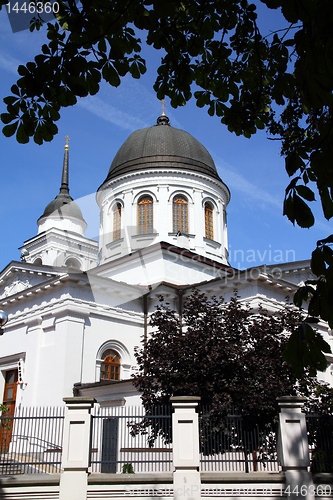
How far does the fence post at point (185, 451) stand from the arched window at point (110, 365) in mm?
9033

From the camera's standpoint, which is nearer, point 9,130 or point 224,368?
point 9,130

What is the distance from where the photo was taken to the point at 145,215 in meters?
25.0

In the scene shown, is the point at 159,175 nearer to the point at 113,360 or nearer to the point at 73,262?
the point at 113,360

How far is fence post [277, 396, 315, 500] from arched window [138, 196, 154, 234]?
15650 mm

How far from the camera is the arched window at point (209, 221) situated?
25.4 metres

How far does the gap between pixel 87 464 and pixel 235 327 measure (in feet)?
18.7

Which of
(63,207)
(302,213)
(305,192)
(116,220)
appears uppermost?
(63,207)

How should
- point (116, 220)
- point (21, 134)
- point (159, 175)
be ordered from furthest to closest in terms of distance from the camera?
point (116, 220) < point (159, 175) < point (21, 134)

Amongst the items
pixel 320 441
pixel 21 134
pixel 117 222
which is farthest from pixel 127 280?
pixel 21 134

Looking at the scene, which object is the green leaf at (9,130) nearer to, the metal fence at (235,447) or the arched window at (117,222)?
the metal fence at (235,447)

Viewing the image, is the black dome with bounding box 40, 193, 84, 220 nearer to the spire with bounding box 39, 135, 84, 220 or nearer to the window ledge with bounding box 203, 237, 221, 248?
the spire with bounding box 39, 135, 84, 220

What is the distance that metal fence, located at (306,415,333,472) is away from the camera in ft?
31.0

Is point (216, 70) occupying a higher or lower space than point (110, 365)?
higher

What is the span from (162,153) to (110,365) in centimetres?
1245
